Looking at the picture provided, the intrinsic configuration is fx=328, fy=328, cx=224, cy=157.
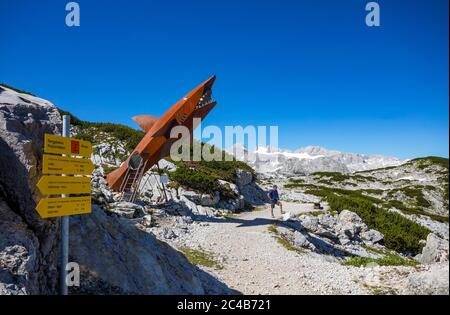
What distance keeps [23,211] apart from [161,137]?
13398mm

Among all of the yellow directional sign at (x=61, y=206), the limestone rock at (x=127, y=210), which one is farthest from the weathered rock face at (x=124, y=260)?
the limestone rock at (x=127, y=210)

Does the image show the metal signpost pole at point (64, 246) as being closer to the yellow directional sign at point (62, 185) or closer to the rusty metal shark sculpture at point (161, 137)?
the yellow directional sign at point (62, 185)

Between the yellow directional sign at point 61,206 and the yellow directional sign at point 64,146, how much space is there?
69 centimetres

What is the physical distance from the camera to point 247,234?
619 inches

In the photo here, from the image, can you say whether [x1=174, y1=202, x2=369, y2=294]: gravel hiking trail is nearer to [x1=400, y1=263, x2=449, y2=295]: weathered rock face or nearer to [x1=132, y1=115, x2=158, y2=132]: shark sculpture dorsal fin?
[x1=400, y1=263, x2=449, y2=295]: weathered rock face

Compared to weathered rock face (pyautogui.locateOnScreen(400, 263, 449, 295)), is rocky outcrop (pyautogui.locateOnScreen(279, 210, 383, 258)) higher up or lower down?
lower down

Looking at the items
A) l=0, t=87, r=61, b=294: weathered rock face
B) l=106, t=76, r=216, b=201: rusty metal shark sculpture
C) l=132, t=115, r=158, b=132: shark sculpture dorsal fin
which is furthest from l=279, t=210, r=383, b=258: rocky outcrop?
l=0, t=87, r=61, b=294: weathered rock face

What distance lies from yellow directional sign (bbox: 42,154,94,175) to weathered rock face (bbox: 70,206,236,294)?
1.99 m

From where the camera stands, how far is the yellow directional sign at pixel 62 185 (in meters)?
4.47

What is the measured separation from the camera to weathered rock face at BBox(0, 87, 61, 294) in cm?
484

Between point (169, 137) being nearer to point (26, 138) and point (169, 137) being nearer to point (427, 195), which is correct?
point (26, 138)
